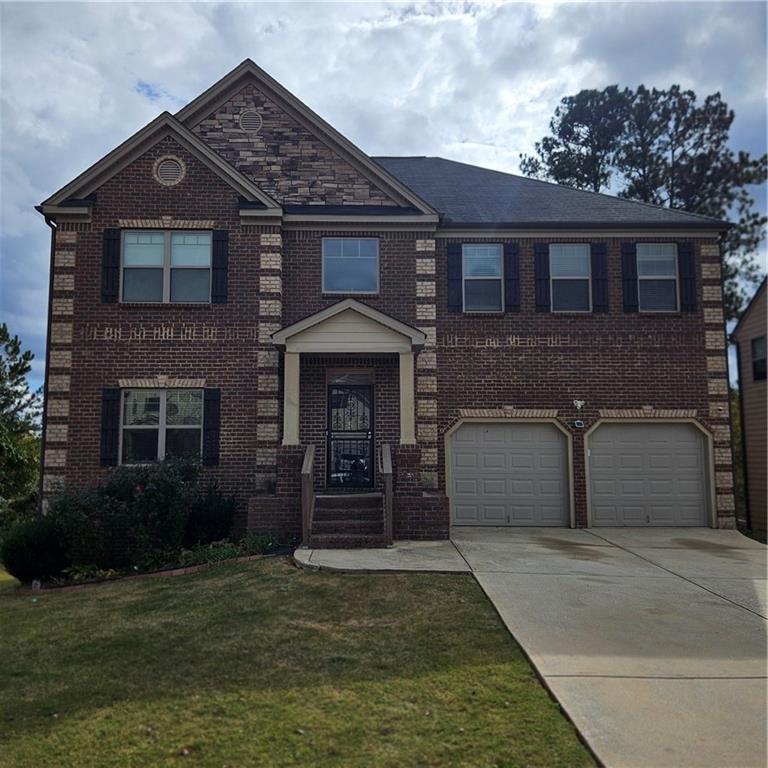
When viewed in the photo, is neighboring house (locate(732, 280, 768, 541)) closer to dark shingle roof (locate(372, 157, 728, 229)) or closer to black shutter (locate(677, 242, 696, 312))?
black shutter (locate(677, 242, 696, 312))

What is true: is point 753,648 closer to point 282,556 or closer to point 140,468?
point 282,556

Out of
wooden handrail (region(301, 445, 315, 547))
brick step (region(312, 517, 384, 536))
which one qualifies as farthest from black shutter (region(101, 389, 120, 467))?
brick step (region(312, 517, 384, 536))

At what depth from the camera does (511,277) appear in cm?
1344

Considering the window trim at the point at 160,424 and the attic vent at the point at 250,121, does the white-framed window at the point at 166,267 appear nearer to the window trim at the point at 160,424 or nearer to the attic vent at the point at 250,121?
the window trim at the point at 160,424

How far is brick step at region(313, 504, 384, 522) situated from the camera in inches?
424

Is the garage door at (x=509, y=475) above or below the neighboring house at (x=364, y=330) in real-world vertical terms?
below

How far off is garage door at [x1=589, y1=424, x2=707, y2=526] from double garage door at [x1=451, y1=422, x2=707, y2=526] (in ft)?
0.07

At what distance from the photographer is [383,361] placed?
41.6 feet

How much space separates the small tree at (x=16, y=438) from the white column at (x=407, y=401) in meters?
13.3

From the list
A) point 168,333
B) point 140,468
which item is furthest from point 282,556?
point 168,333

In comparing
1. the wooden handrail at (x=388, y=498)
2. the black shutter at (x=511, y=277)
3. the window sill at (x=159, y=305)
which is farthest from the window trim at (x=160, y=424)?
the black shutter at (x=511, y=277)

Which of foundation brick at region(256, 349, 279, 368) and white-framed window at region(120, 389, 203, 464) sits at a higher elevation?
foundation brick at region(256, 349, 279, 368)

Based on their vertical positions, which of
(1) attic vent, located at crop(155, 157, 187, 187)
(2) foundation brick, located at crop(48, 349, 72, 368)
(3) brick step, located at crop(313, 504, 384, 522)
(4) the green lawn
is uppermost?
(1) attic vent, located at crop(155, 157, 187, 187)

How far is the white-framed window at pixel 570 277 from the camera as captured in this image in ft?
44.3
